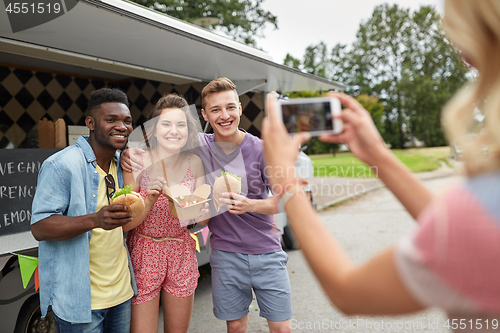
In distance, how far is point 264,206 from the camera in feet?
7.48

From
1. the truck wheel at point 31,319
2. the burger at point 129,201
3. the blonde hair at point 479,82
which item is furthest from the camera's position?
the truck wheel at point 31,319

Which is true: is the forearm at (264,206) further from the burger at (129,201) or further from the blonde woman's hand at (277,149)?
the blonde woman's hand at (277,149)

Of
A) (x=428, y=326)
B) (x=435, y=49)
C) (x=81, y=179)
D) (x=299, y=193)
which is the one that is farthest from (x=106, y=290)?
(x=435, y=49)

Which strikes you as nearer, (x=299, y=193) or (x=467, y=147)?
(x=467, y=147)

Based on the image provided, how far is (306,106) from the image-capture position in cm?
118

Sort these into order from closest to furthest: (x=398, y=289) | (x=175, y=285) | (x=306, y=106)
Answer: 1. (x=398, y=289)
2. (x=306, y=106)
3. (x=175, y=285)

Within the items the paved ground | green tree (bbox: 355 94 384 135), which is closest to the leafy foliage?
green tree (bbox: 355 94 384 135)

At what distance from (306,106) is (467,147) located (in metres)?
0.55

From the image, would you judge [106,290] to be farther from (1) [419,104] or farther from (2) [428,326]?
(1) [419,104]

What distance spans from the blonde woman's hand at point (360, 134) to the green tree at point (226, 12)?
11.8 m

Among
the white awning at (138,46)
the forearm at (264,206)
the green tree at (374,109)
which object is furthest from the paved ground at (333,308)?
the green tree at (374,109)

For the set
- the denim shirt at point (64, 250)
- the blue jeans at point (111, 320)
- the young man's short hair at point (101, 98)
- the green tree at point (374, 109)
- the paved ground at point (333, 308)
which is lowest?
the paved ground at point (333, 308)

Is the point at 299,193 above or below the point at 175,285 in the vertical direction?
above

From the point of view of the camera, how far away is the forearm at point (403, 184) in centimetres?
109
